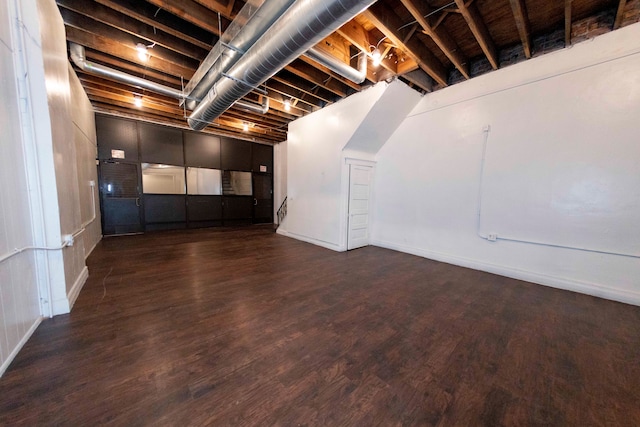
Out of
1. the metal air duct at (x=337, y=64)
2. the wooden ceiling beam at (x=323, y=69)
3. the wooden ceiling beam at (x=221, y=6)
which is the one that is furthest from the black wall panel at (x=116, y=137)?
the metal air duct at (x=337, y=64)

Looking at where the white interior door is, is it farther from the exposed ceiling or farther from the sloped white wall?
the sloped white wall

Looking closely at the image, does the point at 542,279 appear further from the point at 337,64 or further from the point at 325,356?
the point at 337,64

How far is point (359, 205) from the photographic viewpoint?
4.94m

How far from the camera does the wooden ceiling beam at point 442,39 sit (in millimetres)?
2264

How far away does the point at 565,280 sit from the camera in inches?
116

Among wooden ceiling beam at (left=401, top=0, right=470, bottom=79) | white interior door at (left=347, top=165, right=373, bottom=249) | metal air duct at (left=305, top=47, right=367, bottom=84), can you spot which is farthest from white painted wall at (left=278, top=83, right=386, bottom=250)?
wooden ceiling beam at (left=401, top=0, right=470, bottom=79)

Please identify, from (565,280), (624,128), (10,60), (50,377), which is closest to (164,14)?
(10,60)

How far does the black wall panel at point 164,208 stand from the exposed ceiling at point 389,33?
2.92 metres

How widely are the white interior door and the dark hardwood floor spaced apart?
1928 mm

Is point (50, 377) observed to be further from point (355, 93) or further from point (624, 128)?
point (624, 128)

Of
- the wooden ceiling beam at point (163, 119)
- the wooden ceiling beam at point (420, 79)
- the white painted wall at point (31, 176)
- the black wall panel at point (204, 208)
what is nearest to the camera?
the white painted wall at point (31, 176)

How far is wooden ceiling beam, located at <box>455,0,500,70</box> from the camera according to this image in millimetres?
2301

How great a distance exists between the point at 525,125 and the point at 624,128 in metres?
0.89

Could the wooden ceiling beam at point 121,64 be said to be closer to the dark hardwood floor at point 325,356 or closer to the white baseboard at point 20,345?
the dark hardwood floor at point 325,356
